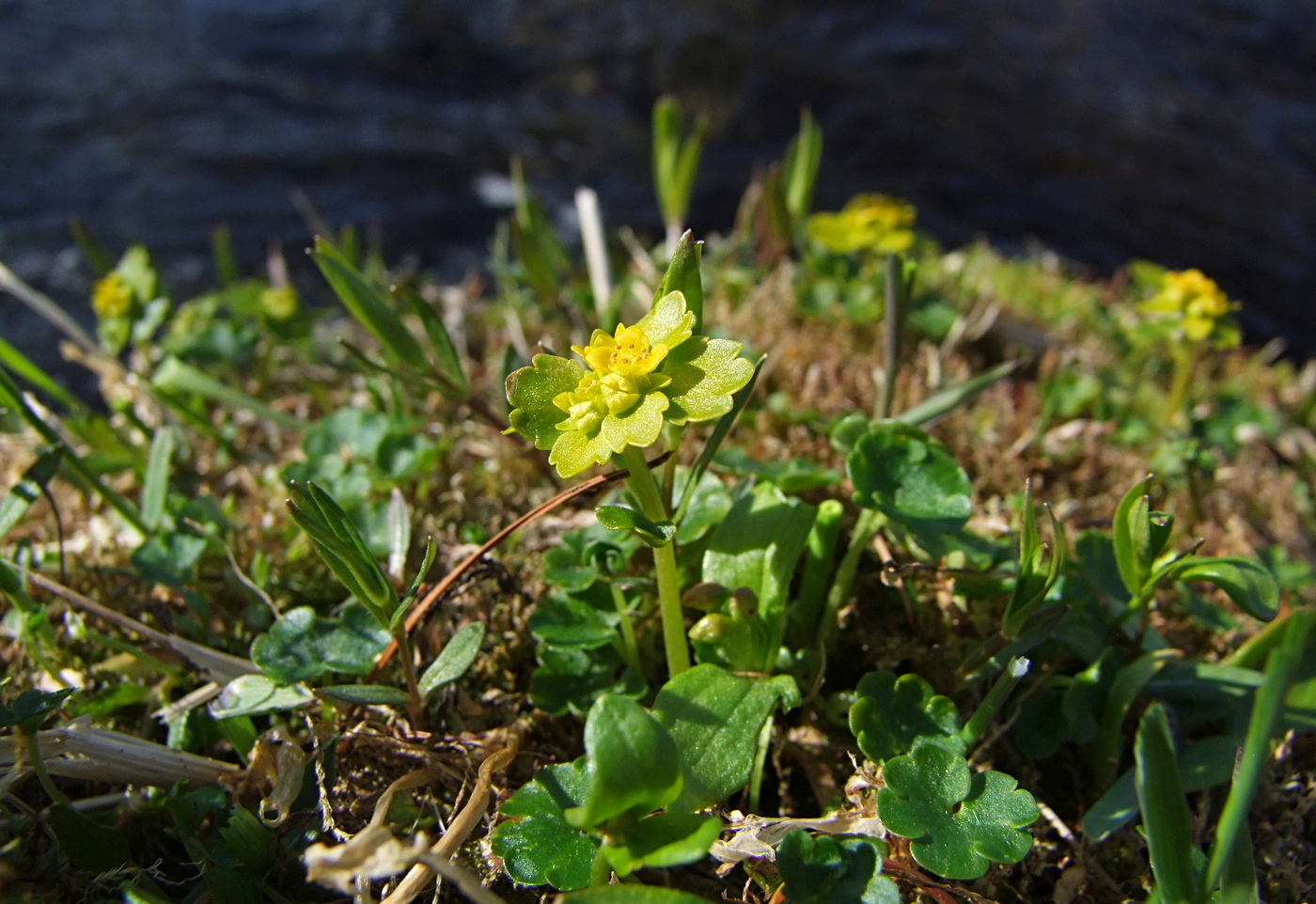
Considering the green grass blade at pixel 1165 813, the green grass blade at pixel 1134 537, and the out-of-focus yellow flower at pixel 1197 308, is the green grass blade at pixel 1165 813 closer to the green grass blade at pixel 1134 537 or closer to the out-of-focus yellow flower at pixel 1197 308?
the green grass blade at pixel 1134 537

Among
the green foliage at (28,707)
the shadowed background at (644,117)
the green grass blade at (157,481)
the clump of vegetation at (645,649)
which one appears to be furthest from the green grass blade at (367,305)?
the shadowed background at (644,117)

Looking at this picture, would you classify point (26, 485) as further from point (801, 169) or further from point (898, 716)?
point (801, 169)

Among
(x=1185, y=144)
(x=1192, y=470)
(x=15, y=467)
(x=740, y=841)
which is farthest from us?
(x=1185, y=144)

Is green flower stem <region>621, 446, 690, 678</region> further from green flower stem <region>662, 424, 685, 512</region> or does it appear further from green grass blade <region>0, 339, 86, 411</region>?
green grass blade <region>0, 339, 86, 411</region>

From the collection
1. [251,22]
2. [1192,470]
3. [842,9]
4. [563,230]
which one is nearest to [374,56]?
[251,22]

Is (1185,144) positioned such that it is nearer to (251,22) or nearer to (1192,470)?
(1192,470)

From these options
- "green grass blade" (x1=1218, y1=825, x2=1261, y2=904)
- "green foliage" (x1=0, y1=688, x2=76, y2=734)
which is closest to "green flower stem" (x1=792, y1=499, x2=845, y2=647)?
"green grass blade" (x1=1218, y1=825, x2=1261, y2=904)

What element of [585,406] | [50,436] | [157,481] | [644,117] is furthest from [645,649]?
[644,117]
